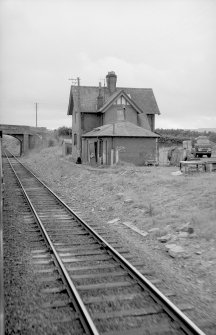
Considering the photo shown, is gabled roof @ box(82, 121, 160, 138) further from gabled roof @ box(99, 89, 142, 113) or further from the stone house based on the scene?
gabled roof @ box(99, 89, 142, 113)

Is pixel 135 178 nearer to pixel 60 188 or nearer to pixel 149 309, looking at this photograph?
pixel 60 188

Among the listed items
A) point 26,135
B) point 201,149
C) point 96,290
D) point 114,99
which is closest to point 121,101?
point 114,99

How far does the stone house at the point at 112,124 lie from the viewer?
3316cm

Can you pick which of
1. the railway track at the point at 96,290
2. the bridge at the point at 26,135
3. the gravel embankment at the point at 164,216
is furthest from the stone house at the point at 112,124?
the railway track at the point at 96,290

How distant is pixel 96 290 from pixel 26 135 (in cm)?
6036

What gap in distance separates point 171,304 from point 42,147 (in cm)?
6212

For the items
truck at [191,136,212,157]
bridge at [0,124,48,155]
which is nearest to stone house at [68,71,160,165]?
truck at [191,136,212,157]

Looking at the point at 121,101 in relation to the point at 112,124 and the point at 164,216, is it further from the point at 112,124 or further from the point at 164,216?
the point at 164,216

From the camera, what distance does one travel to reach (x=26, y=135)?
65.6m

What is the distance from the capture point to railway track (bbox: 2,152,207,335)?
6.06 meters

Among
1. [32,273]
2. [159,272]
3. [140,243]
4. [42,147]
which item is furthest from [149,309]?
[42,147]

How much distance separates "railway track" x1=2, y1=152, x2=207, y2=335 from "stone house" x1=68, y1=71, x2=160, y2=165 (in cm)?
2137

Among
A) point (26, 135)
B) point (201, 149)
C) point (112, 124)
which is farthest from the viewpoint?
point (26, 135)

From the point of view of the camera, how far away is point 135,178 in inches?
893
